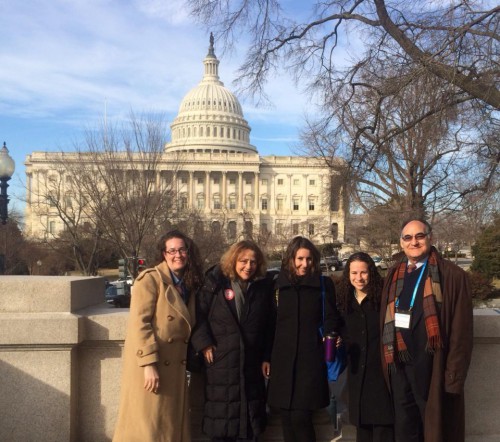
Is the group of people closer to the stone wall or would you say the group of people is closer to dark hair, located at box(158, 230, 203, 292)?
dark hair, located at box(158, 230, 203, 292)

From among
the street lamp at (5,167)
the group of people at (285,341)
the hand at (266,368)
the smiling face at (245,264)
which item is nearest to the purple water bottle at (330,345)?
the group of people at (285,341)

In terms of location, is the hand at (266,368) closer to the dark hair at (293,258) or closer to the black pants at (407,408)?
the dark hair at (293,258)

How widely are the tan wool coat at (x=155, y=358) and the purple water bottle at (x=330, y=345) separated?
0.96 metres

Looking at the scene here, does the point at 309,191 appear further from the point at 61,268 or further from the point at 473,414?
the point at 473,414

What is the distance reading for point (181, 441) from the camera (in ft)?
13.6

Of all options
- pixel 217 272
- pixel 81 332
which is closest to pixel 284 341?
pixel 217 272

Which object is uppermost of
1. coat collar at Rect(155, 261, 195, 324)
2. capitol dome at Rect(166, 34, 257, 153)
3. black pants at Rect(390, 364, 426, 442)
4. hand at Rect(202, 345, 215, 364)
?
capitol dome at Rect(166, 34, 257, 153)

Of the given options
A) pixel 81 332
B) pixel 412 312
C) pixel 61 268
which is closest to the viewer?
pixel 412 312

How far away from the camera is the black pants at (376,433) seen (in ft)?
13.4

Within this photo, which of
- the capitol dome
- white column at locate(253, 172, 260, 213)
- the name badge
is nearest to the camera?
the name badge

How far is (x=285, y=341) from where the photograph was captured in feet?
13.5

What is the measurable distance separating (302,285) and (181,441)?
4.60ft

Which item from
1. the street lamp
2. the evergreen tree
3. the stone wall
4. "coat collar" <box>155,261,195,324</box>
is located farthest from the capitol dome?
"coat collar" <box>155,261,195,324</box>

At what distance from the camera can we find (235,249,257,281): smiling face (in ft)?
13.6
